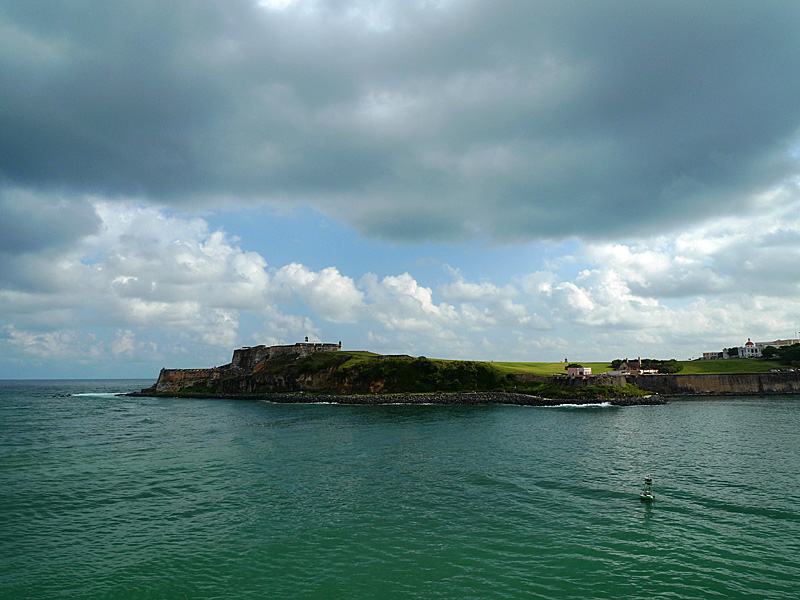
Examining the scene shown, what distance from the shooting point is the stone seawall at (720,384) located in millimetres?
116500

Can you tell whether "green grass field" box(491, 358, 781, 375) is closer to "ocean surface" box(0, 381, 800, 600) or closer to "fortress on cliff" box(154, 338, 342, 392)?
"fortress on cliff" box(154, 338, 342, 392)

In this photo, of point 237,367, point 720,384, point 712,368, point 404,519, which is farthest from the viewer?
point 237,367

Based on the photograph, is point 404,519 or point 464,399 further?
point 464,399

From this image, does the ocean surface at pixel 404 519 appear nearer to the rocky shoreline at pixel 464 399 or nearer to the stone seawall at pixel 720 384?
the rocky shoreline at pixel 464 399

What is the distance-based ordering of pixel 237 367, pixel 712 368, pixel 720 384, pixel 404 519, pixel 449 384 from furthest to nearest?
pixel 237 367
pixel 712 368
pixel 720 384
pixel 449 384
pixel 404 519

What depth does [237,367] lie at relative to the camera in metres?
162

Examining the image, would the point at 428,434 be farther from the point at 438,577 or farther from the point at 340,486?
the point at 438,577

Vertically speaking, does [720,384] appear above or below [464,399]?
above

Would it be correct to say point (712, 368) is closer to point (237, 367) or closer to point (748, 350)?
point (748, 350)

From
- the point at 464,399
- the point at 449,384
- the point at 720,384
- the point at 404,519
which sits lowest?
the point at 404,519

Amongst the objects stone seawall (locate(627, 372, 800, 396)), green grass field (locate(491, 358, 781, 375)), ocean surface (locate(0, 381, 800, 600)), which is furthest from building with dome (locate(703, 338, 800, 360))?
ocean surface (locate(0, 381, 800, 600))

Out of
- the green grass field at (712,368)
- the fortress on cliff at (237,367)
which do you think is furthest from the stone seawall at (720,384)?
the fortress on cliff at (237,367)

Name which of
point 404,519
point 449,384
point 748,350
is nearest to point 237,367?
point 449,384

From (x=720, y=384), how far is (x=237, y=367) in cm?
15307
